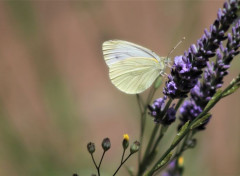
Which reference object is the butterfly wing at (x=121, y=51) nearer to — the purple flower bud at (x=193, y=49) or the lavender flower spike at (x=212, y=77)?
the lavender flower spike at (x=212, y=77)

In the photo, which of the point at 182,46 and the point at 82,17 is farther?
the point at 82,17

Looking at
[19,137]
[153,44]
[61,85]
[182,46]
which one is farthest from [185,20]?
[153,44]

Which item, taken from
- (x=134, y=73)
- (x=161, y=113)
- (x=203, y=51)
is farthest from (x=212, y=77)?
(x=134, y=73)

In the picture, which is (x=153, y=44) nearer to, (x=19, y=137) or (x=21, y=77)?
(x=21, y=77)

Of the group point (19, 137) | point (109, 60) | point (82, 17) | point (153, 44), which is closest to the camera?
point (109, 60)

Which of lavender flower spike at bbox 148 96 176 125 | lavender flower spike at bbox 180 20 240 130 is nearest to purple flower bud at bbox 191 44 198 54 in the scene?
lavender flower spike at bbox 180 20 240 130

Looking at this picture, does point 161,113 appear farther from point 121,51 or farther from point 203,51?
point 121,51

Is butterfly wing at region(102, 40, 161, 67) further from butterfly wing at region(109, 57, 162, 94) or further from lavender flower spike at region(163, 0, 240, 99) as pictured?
lavender flower spike at region(163, 0, 240, 99)

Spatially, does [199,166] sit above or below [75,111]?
below
